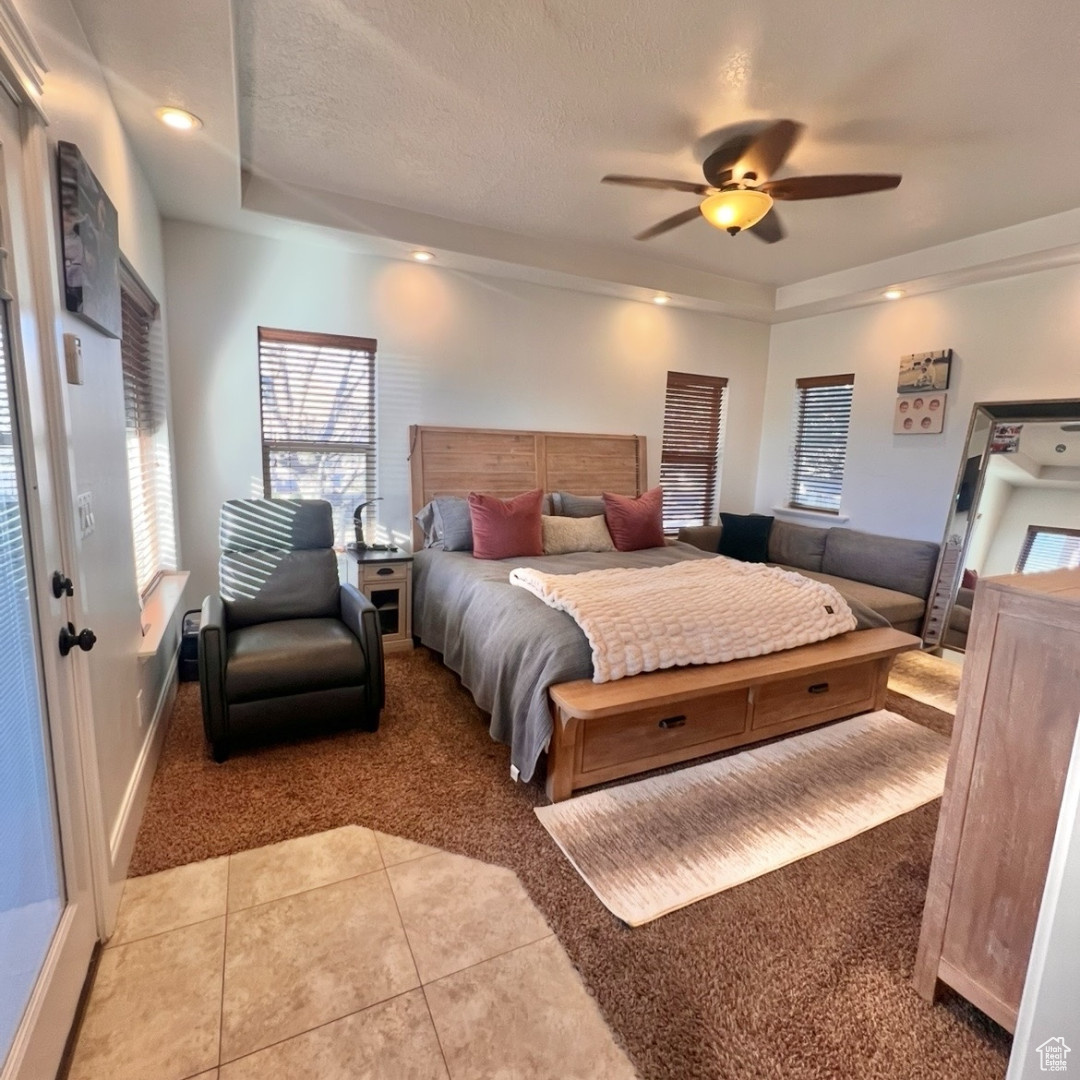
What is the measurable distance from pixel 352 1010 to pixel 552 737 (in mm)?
1068

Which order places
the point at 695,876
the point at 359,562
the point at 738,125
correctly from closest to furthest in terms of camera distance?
the point at 695,876, the point at 738,125, the point at 359,562

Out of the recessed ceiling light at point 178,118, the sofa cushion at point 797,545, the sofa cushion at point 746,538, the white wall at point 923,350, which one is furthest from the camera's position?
the sofa cushion at point 746,538

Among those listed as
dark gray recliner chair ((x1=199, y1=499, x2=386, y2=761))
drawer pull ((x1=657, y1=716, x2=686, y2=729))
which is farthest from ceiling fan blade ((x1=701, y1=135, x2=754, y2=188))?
dark gray recliner chair ((x1=199, y1=499, x2=386, y2=761))

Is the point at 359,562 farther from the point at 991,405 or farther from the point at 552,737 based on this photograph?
the point at 991,405

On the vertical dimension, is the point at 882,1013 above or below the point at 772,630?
below

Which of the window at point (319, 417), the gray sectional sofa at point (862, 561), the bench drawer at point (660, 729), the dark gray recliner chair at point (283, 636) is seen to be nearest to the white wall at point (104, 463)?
the dark gray recliner chair at point (283, 636)

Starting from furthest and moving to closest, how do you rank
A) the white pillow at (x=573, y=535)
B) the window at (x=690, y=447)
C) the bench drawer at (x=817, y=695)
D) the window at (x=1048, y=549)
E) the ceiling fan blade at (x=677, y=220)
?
the window at (x=690, y=447), the white pillow at (x=573, y=535), the window at (x=1048, y=549), the ceiling fan blade at (x=677, y=220), the bench drawer at (x=817, y=695)

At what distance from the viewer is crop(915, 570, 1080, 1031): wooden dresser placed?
1.25 m

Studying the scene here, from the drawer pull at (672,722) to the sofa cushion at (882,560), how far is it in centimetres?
261

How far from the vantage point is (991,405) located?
151 inches

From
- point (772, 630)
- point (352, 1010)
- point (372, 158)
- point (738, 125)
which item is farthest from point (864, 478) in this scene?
point (352, 1010)

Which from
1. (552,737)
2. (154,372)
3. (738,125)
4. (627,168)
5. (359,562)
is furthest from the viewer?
(359,562)

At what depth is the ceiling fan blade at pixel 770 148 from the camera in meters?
2.44

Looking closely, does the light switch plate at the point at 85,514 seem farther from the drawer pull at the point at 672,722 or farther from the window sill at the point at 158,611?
the drawer pull at the point at 672,722
